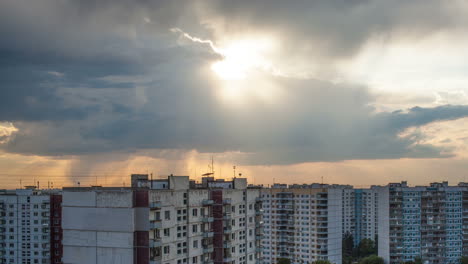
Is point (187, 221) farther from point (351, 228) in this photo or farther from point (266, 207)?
point (351, 228)

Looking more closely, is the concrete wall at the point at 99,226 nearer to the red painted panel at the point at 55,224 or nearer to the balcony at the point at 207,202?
the balcony at the point at 207,202

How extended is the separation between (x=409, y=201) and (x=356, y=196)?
1415 inches

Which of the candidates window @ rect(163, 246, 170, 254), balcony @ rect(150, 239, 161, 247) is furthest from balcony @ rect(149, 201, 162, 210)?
window @ rect(163, 246, 170, 254)

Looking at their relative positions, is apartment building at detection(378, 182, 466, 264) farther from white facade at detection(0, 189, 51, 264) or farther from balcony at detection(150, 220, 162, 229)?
balcony at detection(150, 220, 162, 229)

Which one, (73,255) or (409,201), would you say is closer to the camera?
(73,255)

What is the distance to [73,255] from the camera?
38.1m

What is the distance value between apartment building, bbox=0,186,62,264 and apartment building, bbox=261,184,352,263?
123 feet

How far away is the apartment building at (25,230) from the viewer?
240 ft

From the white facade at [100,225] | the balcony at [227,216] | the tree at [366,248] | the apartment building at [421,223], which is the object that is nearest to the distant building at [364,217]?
the tree at [366,248]

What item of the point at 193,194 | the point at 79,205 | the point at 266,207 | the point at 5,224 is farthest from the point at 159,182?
the point at 266,207

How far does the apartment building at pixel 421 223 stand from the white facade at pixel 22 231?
58.2 meters

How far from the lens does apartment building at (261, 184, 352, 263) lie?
91188mm

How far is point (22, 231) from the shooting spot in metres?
73.2

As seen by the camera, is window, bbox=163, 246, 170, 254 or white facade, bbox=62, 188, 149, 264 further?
window, bbox=163, 246, 170, 254
